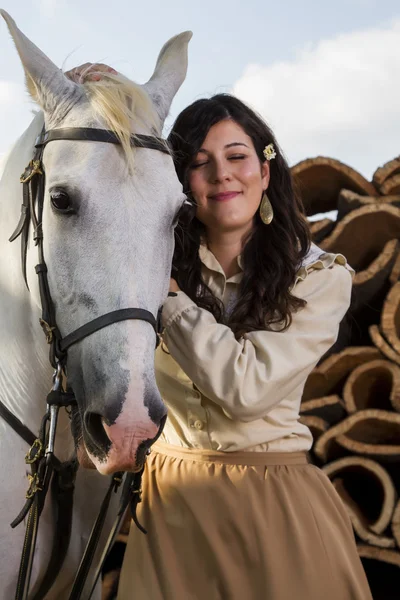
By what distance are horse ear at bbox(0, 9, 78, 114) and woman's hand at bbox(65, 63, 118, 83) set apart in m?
0.08

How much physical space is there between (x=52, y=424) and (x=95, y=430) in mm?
170

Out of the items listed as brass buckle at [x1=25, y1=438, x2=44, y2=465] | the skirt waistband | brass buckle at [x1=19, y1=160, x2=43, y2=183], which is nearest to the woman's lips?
brass buckle at [x1=19, y1=160, x2=43, y2=183]

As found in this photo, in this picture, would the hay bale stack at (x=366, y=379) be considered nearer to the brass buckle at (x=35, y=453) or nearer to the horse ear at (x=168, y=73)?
the horse ear at (x=168, y=73)

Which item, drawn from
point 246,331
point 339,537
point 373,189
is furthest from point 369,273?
point 339,537

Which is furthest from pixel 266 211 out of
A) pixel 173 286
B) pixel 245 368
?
pixel 245 368

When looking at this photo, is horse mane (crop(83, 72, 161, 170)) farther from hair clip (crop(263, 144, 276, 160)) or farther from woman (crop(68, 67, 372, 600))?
hair clip (crop(263, 144, 276, 160))

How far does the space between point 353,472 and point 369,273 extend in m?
0.73

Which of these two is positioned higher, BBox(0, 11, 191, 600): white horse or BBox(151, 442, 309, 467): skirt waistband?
BBox(0, 11, 191, 600): white horse

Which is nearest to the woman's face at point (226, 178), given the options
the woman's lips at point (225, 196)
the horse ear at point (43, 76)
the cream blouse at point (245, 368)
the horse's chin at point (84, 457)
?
the woman's lips at point (225, 196)

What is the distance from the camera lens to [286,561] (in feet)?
4.86

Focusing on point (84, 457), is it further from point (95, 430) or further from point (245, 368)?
point (245, 368)

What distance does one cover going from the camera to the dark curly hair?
5.47 ft

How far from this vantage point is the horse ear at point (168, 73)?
1554mm

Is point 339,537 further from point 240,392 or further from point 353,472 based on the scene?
point 353,472
